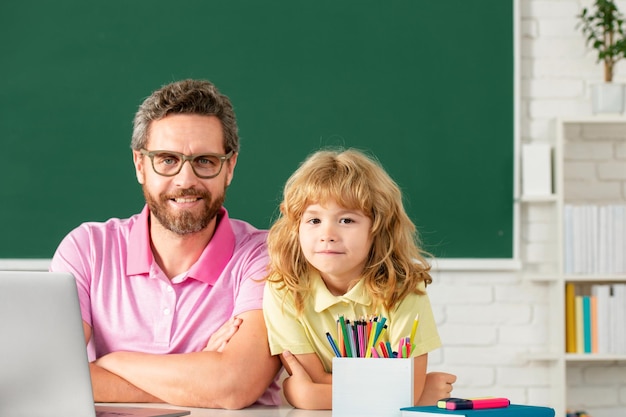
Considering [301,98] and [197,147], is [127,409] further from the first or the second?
[301,98]

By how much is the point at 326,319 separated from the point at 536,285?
6.41 ft

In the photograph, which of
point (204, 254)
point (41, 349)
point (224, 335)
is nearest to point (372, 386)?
point (41, 349)

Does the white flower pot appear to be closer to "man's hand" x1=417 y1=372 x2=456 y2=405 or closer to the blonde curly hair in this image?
the blonde curly hair

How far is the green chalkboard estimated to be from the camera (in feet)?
11.2

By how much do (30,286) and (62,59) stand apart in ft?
7.93

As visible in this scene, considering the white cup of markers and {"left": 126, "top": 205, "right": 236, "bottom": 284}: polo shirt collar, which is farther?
{"left": 126, "top": 205, "right": 236, "bottom": 284}: polo shirt collar

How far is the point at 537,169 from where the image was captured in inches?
131

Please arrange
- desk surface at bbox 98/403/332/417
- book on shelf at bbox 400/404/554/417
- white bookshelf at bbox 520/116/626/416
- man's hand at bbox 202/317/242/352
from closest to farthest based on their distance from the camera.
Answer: book on shelf at bbox 400/404/554/417
desk surface at bbox 98/403/332/417
man's hand at bbox 202/317/242/352
white bookshelf at bbox 520/116/626/416

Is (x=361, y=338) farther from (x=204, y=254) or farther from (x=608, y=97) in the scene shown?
(x=608, y=97)

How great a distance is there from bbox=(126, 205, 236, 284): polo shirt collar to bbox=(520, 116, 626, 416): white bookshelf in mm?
1636

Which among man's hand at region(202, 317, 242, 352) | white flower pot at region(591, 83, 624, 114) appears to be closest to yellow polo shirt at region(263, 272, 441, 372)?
man's hand at region(202, 317, 242, 352)

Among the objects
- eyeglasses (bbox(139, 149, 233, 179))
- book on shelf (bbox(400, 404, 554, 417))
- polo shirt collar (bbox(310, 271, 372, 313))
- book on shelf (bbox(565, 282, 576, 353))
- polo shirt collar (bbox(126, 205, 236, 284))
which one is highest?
eyeglasses (bbox(139, 149, 233, 179))

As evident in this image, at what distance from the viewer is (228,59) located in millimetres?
3457

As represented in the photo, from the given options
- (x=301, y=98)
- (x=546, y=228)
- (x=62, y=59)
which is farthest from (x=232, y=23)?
(x=546, y=228)
